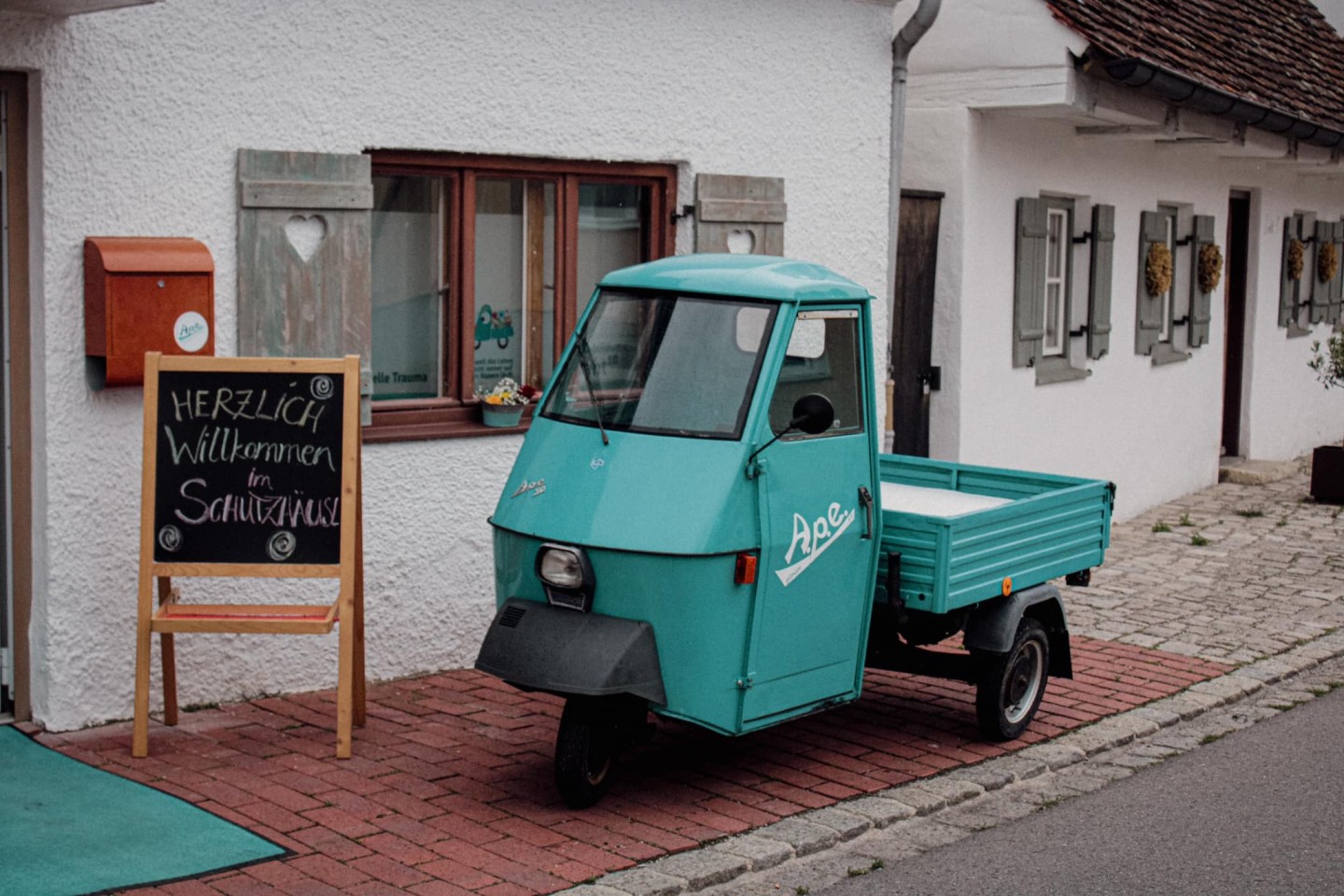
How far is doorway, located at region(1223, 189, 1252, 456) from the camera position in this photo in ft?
55.3

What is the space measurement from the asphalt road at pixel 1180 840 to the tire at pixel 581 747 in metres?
1.01

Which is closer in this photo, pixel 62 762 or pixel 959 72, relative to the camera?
pixel 62 762

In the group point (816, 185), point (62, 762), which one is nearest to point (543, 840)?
point (62, 762)

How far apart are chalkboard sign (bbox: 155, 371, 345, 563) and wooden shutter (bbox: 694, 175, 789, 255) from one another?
2853 millimetres

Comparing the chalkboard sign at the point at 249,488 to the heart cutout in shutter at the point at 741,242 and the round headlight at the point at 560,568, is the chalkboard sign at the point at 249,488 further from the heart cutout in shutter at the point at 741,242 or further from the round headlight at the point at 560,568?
the heart cutout in shutter at the point at 741,242

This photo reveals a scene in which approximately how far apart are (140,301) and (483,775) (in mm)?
2293

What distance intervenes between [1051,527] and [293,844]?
3.42 meters

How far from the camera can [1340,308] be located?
766 inches

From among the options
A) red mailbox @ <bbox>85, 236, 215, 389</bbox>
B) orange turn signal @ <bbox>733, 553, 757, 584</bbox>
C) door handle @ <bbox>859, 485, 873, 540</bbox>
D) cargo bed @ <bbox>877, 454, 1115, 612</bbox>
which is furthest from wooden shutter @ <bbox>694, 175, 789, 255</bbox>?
orange turn signal @ <bbox>733, 553, 757, 584</bbox>

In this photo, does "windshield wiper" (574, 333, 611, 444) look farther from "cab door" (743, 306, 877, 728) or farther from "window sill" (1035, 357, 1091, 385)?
"window sill" (1035, 357, 1091, 385)

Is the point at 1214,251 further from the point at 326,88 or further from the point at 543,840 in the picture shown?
the point at 543,840

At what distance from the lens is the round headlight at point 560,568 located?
19.5ft

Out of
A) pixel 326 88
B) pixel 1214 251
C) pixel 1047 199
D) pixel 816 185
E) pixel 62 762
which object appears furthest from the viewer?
pixel 1214 251

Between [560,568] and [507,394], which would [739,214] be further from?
[560,568]
